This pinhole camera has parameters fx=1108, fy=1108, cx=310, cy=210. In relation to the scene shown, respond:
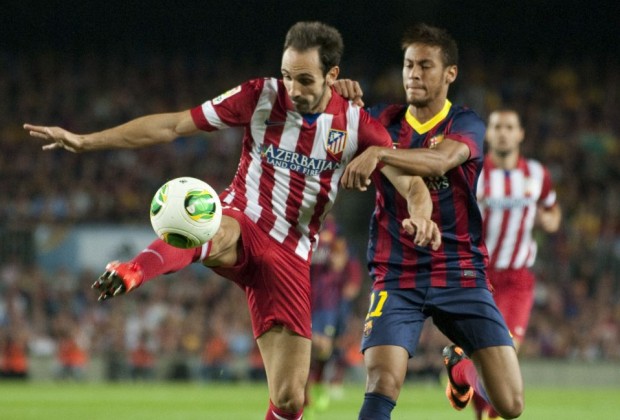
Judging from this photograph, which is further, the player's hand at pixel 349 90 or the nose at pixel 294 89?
the player's hand at pixel 349 90

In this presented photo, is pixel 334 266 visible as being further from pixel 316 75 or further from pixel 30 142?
pixel 30 142

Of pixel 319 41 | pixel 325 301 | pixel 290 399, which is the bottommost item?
pixel 325 301

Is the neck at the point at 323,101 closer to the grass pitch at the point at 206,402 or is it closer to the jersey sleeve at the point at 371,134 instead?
the jersey sleeve at the point at 371,134

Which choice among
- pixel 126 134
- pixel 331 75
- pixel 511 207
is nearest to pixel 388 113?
pixel 331 75

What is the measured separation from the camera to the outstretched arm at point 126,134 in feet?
19.0

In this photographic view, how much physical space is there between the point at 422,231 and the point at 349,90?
138 cm

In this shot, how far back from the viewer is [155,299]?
62.0ft

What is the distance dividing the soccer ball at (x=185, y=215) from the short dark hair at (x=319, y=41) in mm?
975

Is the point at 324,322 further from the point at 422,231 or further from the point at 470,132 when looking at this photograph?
the point at 422,231

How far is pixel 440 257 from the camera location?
20.8 feet

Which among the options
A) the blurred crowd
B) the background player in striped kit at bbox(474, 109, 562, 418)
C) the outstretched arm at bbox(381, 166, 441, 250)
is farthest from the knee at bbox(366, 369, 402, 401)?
the blurred crowd

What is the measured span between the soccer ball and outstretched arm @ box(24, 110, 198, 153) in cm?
41

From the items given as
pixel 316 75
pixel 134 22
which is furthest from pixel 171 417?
pixel 134 22

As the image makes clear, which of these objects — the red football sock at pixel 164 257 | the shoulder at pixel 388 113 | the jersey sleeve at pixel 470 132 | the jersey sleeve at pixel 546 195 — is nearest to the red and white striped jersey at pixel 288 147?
the shoulder at pixel 388 113
